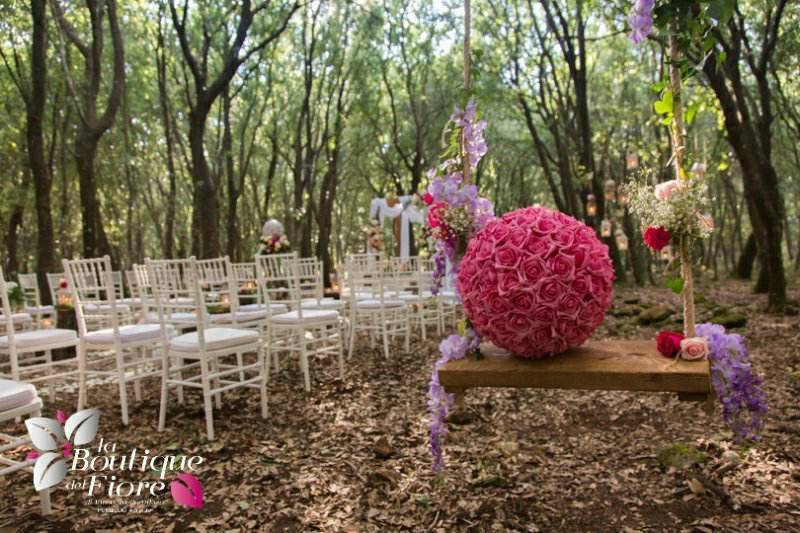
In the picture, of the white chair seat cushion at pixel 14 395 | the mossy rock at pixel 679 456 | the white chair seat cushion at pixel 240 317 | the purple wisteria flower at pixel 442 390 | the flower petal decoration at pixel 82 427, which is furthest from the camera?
the white chair seat cushion at pixel 240 317

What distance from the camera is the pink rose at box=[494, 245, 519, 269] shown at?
2.18m

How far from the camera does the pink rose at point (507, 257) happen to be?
218 centimetres

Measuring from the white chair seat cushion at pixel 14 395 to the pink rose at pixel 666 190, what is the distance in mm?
3228

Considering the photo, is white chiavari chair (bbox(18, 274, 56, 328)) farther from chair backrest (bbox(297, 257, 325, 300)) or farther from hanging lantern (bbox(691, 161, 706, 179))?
hanging lantern (bbox(691, 161, 706, 179))

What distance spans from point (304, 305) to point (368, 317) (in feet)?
7.43

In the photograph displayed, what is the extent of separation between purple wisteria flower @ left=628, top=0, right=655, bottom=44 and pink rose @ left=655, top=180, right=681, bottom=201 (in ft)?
1.95

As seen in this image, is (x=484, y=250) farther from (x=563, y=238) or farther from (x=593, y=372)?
(x=593, y=372)

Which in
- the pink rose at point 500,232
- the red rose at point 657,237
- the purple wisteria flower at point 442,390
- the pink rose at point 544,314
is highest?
the pink rose at point 500,232

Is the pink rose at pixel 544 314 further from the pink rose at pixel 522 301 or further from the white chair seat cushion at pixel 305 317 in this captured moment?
the white chair seat cushion at pixel 305 317

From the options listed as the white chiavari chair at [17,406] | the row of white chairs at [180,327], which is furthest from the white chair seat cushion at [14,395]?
the row of white chairs at [180,327]

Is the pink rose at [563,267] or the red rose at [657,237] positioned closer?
the pink rose at [563,267]

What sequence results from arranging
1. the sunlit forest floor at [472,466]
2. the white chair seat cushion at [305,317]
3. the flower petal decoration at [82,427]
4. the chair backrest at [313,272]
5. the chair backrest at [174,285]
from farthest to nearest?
1. the chair backrest at [313,272]
2. the white chair seat cushion at [305,317]
3. the chair backrest at [174,285]
4. the flower petal decoration at [82,427]
5. the sunlit forest floor at [472,466]

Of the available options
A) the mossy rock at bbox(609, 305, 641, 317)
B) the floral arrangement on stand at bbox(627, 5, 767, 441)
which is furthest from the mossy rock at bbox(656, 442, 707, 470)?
the mossy rock at bbox(609, 305, 641, 317)

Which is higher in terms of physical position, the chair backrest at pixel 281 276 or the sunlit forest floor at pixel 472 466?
the chair backrest at pixel 281 276
